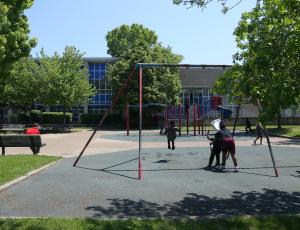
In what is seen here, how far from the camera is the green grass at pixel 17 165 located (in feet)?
36.6

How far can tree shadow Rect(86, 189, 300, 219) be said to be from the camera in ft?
25.2

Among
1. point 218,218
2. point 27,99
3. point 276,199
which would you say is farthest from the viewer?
point 27,99

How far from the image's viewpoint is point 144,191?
384 inches

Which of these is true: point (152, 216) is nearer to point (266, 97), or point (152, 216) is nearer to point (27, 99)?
point (266, 97)

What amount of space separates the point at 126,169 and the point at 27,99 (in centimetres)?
3553

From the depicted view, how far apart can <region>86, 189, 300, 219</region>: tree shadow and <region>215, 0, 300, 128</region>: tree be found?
1.68 metres

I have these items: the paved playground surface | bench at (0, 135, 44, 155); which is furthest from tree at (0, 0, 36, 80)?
the paved playground surface

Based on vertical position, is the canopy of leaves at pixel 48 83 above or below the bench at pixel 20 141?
above

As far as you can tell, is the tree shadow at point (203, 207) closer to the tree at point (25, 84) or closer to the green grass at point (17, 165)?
the green grass at point (17, 165)

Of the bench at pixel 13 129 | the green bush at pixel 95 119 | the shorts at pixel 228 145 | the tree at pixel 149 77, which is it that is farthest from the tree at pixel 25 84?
the shorts at pixel 228 145

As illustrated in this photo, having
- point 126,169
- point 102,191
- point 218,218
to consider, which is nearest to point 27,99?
point 126,169

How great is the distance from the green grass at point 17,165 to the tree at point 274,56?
601 centimetres

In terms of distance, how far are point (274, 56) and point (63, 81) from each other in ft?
128

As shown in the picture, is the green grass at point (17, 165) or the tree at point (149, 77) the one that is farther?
the tree at point (149, 77)
